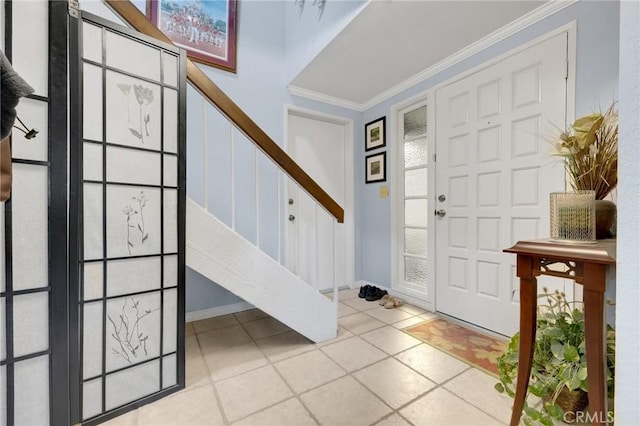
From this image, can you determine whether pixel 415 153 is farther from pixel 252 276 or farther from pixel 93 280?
pixel 93 280

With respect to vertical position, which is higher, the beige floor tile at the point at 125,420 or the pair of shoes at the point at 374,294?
the pair of shoes at the point at 374,294

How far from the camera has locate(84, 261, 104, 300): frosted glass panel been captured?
1.10 metres

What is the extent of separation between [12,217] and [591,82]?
2767mm

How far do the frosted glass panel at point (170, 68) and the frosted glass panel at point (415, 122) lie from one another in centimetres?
205

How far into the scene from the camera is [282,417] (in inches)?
45.7

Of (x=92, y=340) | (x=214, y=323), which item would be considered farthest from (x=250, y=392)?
(x=214, y=323)

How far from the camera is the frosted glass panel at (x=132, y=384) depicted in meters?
1.16

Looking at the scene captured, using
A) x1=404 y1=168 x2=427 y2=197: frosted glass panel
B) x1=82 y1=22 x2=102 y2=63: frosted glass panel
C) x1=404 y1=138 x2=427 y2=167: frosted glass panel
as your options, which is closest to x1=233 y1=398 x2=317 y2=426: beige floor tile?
x1=82 y1=22 x2=102 y2=63: frosted glass panel

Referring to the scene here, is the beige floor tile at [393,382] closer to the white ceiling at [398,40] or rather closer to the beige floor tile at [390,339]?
the beige floor tile at [390,339]

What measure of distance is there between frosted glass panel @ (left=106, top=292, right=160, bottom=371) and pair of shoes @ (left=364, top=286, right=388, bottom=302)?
75.3 inches

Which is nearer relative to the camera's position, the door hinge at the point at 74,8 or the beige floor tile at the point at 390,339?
the door hinge at the point at 74,8

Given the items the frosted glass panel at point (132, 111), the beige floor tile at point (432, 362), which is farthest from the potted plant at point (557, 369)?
the frosted glass panel at point (132, 111)

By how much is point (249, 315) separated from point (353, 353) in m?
1.08

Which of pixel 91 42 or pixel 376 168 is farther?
pixel 376 168
